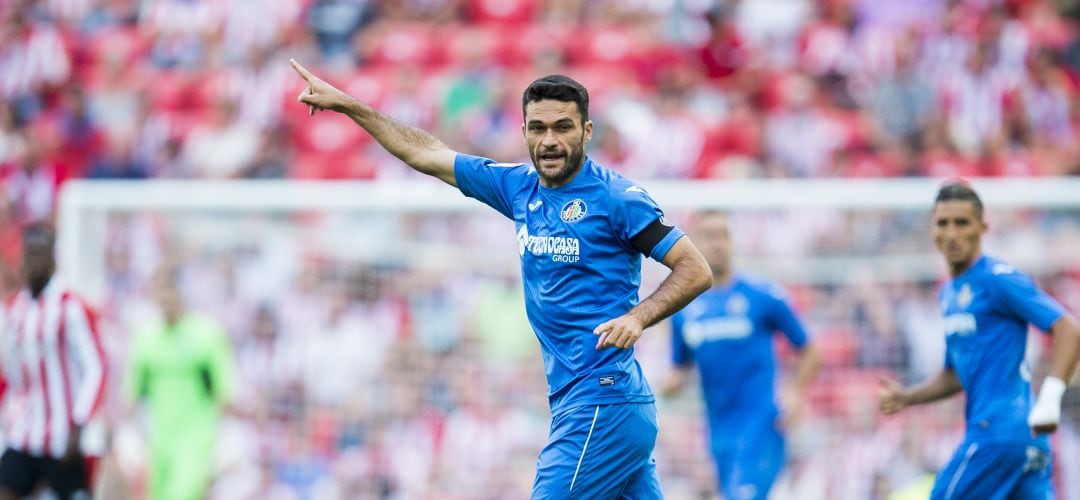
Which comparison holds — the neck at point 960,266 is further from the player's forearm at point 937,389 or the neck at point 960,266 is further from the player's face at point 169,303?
the player's face at point 169,303

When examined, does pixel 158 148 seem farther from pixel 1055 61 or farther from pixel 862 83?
pixel 1055 61

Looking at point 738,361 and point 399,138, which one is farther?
point 738,361

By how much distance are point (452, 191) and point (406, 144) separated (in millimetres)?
6037

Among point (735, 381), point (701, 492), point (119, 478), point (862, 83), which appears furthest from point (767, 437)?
point (862, 83)

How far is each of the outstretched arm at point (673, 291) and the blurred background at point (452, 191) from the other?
6052 millimetres

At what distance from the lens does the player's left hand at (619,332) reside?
555 cm

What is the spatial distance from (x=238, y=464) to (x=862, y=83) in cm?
793

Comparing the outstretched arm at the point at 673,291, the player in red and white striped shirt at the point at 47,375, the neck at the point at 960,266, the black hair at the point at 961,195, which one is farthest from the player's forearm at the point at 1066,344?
the player in red and white striped shirt at the point at 47,375

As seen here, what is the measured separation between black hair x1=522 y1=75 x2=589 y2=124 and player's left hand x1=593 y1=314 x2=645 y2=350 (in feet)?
3.01

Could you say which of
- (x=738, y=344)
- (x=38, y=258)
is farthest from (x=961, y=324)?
(x=38, y=258)

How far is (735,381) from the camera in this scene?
978cm

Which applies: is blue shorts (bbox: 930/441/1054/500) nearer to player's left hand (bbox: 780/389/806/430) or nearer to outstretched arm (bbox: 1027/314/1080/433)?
outstretched arm (bbox: 1027/314/1080/433)

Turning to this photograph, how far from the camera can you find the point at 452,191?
12.6 metres

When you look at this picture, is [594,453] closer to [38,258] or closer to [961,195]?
[961,195]
